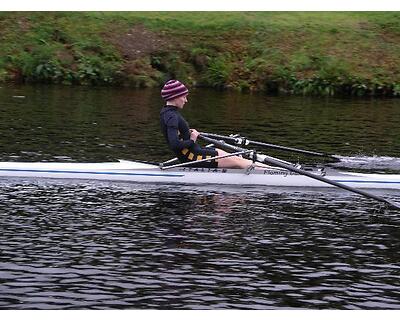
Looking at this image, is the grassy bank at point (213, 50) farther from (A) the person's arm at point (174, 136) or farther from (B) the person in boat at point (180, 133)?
(A) the person's arm at point (174, 136)

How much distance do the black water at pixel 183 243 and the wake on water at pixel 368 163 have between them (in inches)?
2.1

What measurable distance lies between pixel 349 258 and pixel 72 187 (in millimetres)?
7009

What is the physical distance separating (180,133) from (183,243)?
4901 mm

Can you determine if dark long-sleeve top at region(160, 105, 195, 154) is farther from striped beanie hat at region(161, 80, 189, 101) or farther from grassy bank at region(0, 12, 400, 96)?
grassy bank at region(0, 12, 400, 96)

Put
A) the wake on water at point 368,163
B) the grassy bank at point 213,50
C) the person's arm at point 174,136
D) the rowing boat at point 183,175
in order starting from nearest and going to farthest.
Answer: the person's arm at point 174,136 < the rowing boat at point 183,175 < the wake on water at point 368,163 < the grassy bank at point 213,50

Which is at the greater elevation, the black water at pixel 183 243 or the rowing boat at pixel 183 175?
the rowing boat at pixel 183 175

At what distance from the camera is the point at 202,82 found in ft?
148

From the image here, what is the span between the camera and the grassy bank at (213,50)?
44.3m

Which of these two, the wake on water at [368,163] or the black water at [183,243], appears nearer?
the black water at [183,243]

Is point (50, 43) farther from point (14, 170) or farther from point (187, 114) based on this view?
point (14, 170)

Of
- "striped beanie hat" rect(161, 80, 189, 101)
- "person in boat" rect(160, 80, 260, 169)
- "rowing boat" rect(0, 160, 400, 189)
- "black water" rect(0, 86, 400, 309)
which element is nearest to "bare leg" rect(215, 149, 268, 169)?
"person in boat" rect(160, 80, 260, 169)

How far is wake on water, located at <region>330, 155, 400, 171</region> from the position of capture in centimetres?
2159

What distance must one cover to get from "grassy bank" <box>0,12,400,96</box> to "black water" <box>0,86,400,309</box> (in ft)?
64.0

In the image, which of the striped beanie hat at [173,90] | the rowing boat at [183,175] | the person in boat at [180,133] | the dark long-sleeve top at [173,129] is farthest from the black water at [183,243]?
the striped beanie hat at [173,90]
